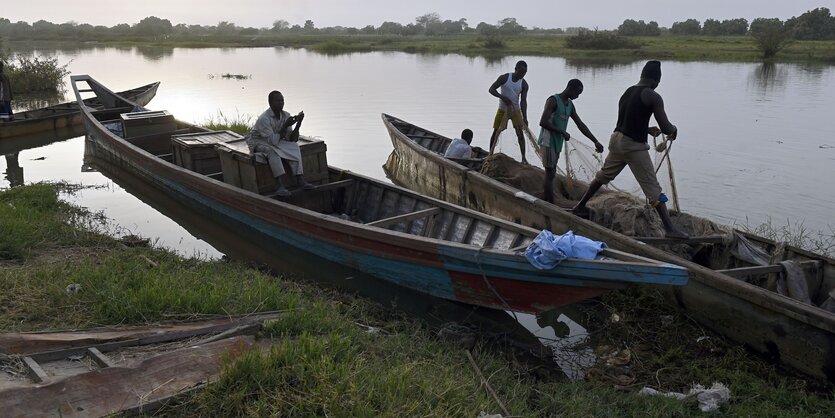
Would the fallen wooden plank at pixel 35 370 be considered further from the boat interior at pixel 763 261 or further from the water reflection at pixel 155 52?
the water reflection at pixel 155 52

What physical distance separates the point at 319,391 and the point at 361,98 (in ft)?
62.6

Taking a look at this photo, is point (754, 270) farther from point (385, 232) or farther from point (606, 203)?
point (385, 232)

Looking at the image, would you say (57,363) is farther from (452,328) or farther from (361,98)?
(361,98)

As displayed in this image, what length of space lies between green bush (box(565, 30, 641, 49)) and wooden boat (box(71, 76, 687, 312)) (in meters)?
35.2

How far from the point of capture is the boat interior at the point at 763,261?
506cm

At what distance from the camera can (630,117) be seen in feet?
19.5

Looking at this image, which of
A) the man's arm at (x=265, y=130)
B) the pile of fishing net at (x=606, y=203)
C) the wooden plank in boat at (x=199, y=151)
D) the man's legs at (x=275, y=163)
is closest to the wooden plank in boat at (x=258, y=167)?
the man's legs at (x=275, y=163)

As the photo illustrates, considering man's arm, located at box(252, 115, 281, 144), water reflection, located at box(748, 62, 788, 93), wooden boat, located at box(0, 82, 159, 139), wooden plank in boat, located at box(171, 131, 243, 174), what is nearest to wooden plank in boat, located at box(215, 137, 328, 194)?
man's arm, located at box(252, 115, 281, 144)

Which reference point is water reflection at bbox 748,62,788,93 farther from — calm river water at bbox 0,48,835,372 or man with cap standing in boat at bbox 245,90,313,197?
man with cap standing in boat at bbox 245,90,313,197

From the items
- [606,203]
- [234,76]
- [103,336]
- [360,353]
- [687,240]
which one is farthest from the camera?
[234,76]

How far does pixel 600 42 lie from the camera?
131 ft

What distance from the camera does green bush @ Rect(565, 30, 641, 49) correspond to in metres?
39.9

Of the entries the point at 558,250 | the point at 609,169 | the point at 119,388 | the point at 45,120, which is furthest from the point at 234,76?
the point at 119,388

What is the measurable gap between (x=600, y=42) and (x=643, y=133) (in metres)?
37.0
